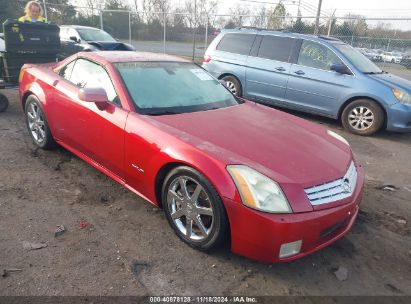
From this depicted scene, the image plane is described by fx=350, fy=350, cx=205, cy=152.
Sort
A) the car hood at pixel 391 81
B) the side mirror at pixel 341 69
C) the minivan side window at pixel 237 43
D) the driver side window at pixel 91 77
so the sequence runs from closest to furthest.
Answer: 1. the driver side window at pixel 91 77
2. the car hood at pixel 391 81
3. the side mirror at pixel 341 69
4. the minivan side window at pixel 237 43

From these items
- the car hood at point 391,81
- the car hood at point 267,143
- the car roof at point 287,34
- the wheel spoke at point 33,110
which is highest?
the car roof at point 287,34

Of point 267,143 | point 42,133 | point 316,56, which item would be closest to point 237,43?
point 316,56

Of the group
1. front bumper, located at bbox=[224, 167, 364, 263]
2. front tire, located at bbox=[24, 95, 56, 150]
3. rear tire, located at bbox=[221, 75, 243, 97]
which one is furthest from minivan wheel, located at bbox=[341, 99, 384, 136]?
front tire, located at bbox=[24, 95, 56, 150]

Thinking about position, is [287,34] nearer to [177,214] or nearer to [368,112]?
[368,112]

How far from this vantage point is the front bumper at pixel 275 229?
236cm

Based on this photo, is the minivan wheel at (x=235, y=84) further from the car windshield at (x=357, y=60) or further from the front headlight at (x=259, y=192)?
the front headlight at (x=259, y=192)

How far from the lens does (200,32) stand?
2103 cm

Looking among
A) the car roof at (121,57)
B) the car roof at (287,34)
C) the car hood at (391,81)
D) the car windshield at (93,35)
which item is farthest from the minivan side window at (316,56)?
the car windshield at (93,35)

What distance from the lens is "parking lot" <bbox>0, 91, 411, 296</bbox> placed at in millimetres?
2471

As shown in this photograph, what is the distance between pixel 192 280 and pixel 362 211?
6.83ft

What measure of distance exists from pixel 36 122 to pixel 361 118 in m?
5.53

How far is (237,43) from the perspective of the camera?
8.16 metres

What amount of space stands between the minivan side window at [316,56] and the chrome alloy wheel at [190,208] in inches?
205

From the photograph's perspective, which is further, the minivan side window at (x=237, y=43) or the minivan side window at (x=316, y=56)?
the minivan side window at (x=237, y=43)
